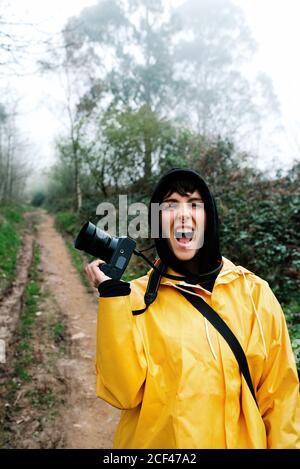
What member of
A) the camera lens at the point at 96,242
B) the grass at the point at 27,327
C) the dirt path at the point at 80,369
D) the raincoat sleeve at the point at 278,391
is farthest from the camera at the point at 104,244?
the grass at the point at 27,327

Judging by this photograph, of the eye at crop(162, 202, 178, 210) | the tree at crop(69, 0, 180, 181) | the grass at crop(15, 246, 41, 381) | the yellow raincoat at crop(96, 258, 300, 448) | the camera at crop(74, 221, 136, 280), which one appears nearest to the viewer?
the yellow raincoat at crop(96, 258, 300, 448)

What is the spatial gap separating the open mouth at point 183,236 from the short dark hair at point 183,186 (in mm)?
211

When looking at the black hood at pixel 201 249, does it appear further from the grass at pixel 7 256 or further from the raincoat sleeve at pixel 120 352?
the grass at pixel 7 256

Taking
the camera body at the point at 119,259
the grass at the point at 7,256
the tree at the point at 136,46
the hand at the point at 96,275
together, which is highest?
the tree at the point at 136,46

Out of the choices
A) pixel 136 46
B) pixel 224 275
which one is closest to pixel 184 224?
pixel 224 275

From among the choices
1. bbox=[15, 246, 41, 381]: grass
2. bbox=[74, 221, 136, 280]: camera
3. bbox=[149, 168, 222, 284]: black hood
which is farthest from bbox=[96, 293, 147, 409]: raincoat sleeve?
bbox=[15, 246, 41, 381]: grass

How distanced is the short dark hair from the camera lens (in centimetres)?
40

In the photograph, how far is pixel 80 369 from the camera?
4270 mm

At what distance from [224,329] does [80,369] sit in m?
3.47

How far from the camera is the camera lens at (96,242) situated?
1522 millimetres

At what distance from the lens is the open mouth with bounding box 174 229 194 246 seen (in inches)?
60.1

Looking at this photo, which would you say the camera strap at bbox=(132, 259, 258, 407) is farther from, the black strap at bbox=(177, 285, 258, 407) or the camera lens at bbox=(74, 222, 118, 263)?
the camera lens at bbox=(74, 222, 118, 263)
